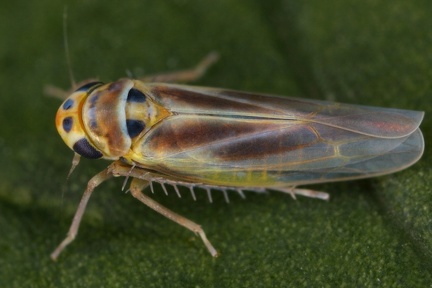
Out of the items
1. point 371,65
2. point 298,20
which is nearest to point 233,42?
point 298,20

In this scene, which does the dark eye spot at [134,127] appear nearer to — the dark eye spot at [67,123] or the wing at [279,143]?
the wing at [279,143]

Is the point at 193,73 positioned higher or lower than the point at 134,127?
lower

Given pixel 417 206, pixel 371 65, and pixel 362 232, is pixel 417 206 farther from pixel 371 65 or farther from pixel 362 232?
pixel 371 65

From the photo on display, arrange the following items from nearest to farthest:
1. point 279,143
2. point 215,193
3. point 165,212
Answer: point 279,143 → point 165,212 → point 215,193

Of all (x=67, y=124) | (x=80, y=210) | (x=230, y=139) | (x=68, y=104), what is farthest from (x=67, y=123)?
(x=230, y=139)

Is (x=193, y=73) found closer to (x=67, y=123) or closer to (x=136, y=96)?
(x=136, y=96)
